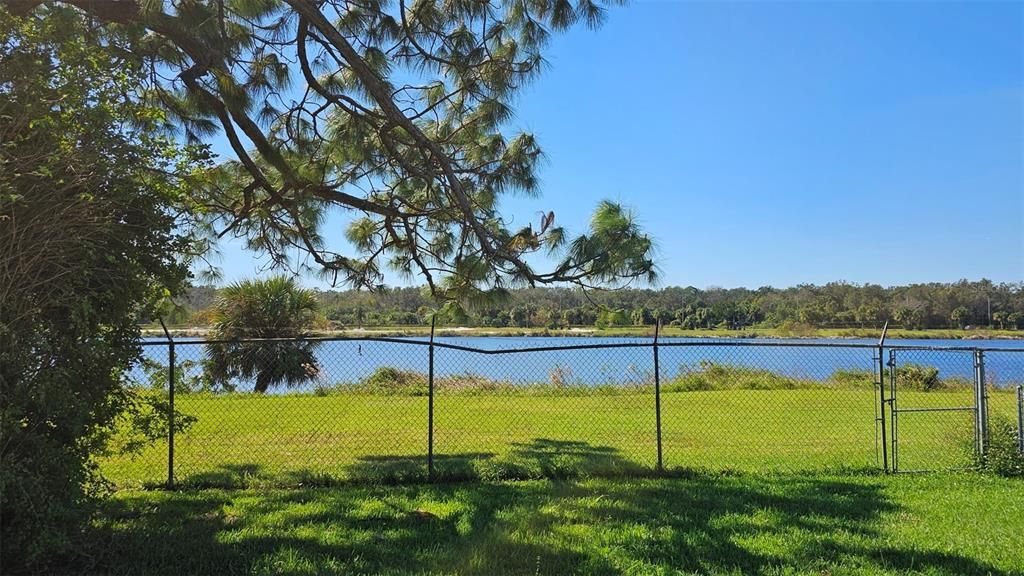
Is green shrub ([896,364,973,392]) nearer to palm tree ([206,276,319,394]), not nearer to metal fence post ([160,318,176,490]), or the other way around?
palm tree ([206,276,319,394])

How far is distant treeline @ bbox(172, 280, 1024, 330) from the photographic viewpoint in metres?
7.26

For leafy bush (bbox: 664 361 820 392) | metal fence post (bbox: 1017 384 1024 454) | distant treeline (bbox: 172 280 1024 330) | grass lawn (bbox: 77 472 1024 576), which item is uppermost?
distant treeline (bbox: 172 280 1024 330)

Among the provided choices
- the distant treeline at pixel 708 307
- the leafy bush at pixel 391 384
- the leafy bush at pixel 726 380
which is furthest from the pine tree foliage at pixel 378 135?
the leafy bush at pixel 726 380

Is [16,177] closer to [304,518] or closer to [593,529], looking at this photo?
[304,518]

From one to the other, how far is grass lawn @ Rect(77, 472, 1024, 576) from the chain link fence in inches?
30.5

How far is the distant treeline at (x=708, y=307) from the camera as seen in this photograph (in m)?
7.26

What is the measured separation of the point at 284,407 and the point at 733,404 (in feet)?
33.3

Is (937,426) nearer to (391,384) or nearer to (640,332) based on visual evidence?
(640,332)

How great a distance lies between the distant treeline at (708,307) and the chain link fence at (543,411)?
561 mm

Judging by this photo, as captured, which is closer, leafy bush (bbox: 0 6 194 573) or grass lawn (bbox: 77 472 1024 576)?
leafy bush (bbox: 0 6 194 573)

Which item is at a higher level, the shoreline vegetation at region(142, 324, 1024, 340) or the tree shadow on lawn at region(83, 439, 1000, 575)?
the shoreline vegetation at region(142, 324, 1024, 340)

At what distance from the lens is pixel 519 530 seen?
4602 millimetres

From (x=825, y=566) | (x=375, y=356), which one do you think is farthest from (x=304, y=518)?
(x=375, y=356)

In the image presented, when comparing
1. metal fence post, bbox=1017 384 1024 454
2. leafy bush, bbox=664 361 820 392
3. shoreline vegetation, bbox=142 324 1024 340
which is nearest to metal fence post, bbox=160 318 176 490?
shoreline vegetation, bbox=142 324 1024 340
